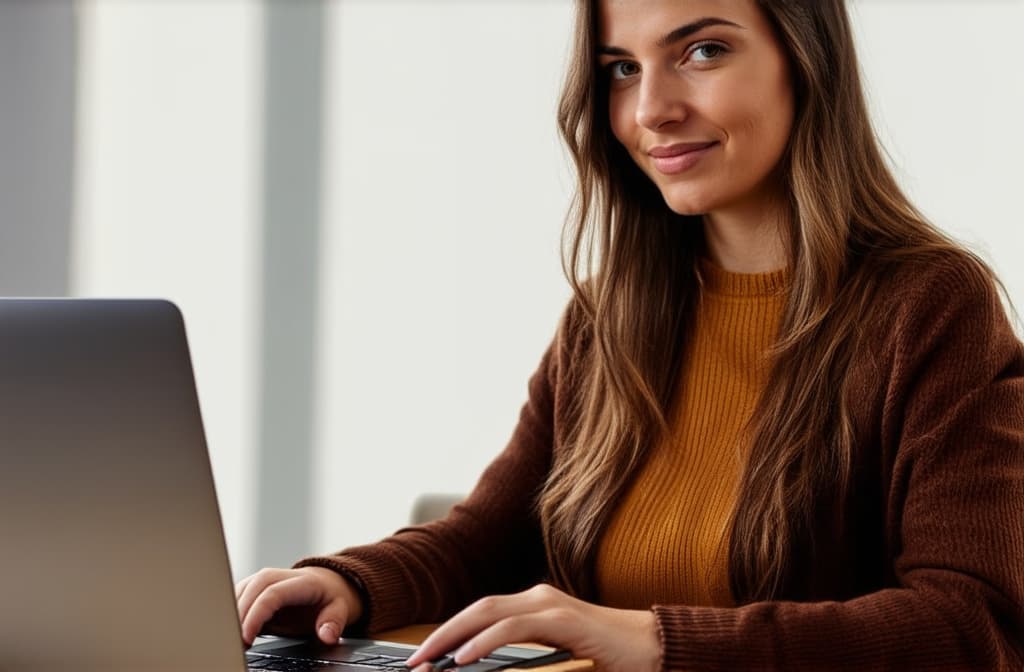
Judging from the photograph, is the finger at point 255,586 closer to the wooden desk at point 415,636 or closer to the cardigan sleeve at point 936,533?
the wooden desk at point 415,636

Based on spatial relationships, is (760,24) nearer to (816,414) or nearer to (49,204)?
(816,414)

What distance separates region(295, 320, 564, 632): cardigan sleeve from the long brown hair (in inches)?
2.0

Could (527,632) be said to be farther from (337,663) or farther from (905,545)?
(905,545)

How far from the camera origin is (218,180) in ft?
12.9

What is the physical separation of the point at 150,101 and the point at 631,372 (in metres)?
2.49

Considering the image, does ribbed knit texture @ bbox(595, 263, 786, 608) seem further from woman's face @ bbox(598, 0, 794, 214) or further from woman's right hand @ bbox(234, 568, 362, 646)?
woman's right hand @ bbox(234, 568, 362, 646)

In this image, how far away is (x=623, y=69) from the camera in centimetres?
170

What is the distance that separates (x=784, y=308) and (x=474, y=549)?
48cm

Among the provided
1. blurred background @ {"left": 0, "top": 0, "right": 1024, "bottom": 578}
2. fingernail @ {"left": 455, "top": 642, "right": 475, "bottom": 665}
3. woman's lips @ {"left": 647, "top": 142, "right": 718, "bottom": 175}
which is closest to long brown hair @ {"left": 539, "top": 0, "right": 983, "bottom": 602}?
woman's lips @ {"left": 647, "top": 142, "right": 718, "bottom": 175}

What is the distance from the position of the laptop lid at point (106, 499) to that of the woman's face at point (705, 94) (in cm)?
78

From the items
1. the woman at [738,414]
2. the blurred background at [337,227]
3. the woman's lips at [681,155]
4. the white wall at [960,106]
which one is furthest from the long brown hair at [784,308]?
the blurred background at [337,227]

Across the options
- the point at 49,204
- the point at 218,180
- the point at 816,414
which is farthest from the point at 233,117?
the point at 816,414

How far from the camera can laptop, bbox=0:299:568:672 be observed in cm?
98

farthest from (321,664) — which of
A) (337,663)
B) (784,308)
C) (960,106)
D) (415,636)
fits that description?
(960,106)
